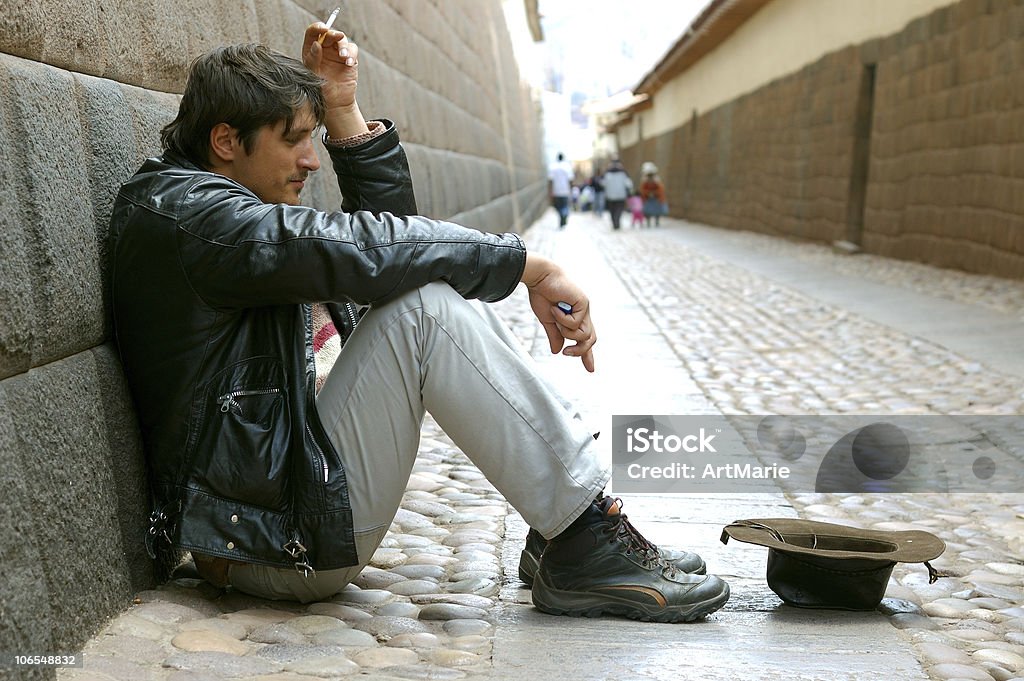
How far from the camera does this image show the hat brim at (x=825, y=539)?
2.33 m

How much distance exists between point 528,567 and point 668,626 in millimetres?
333

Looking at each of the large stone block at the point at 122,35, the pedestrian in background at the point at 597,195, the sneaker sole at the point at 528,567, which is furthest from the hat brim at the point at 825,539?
the pedestrian in background at the point at 597,195

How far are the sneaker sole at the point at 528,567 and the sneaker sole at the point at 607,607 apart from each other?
0.12 meters

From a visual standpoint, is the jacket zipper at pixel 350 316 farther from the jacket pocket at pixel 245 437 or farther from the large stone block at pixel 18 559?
the large stone block at pixel 18 559

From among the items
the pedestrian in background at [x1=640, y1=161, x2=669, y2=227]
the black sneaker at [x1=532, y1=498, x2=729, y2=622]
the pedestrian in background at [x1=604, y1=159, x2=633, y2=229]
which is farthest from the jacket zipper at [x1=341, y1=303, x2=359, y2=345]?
the pedestrian in background at [x1=640, y1=161, x2=669, y2=227]

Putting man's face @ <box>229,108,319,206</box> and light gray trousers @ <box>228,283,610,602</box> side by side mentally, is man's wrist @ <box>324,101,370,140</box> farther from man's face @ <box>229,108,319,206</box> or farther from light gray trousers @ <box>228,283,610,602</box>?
light gray trousers @ <box>228,283,610,602</box>

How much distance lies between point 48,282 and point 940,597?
1958mm

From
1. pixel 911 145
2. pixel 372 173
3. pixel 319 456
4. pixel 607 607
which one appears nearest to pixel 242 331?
pixel 319 456

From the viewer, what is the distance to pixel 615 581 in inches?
88.7

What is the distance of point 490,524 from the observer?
3.01m

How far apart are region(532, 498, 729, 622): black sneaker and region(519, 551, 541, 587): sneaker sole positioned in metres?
0.12

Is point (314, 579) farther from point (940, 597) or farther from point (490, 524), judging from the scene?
point (940, 597)

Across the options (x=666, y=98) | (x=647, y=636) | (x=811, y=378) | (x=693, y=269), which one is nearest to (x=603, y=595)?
(x=647, y=636)

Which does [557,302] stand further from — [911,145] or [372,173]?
[911,145]
